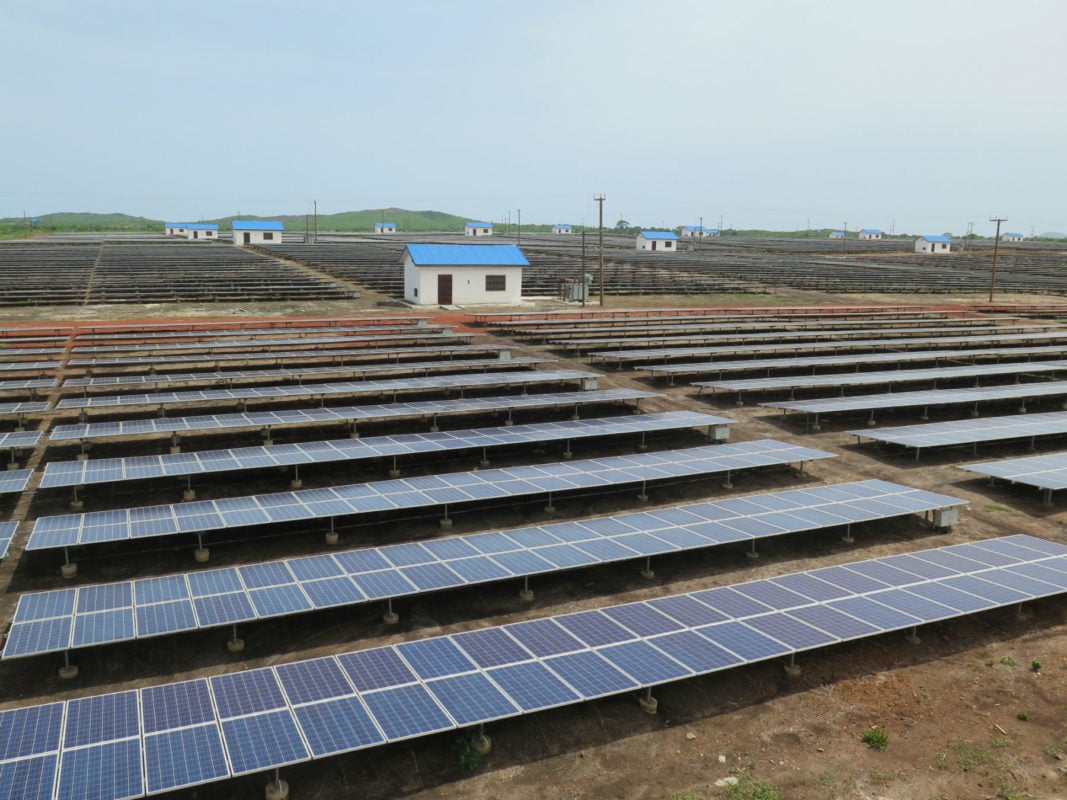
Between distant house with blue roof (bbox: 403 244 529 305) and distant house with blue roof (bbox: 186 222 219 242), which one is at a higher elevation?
distant house with blue roof (bbox: 186 222 219 242)

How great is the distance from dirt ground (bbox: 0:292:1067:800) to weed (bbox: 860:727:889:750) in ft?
0.25

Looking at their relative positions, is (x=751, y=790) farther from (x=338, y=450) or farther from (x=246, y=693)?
(x=338, y=450)

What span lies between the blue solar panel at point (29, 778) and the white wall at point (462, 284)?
51.1 metres

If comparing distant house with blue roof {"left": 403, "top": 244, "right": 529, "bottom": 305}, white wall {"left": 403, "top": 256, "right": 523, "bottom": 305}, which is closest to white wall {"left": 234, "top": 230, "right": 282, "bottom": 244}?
white wall {"left": 403, "top": 256, "right": 523, "bottom": 305}

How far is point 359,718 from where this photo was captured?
9.48 metres

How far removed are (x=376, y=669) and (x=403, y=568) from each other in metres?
3.41

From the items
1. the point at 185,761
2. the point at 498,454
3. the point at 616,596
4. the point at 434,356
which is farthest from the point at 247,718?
the point at 434,356

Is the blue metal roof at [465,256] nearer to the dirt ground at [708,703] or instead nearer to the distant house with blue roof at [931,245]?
the dirt ground at [708,703]

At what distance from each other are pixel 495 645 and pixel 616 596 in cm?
394

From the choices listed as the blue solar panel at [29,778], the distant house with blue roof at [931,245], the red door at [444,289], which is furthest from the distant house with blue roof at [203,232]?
the blue solar panel at [29,778]

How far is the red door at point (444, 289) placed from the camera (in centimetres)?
5869

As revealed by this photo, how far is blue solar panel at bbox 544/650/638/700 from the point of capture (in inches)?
400

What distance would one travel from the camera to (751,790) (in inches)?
377

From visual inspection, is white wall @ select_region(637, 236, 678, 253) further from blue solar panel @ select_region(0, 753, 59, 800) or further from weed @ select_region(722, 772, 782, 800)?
blue solar panel @ select_region(0, 753, 59, 800)
